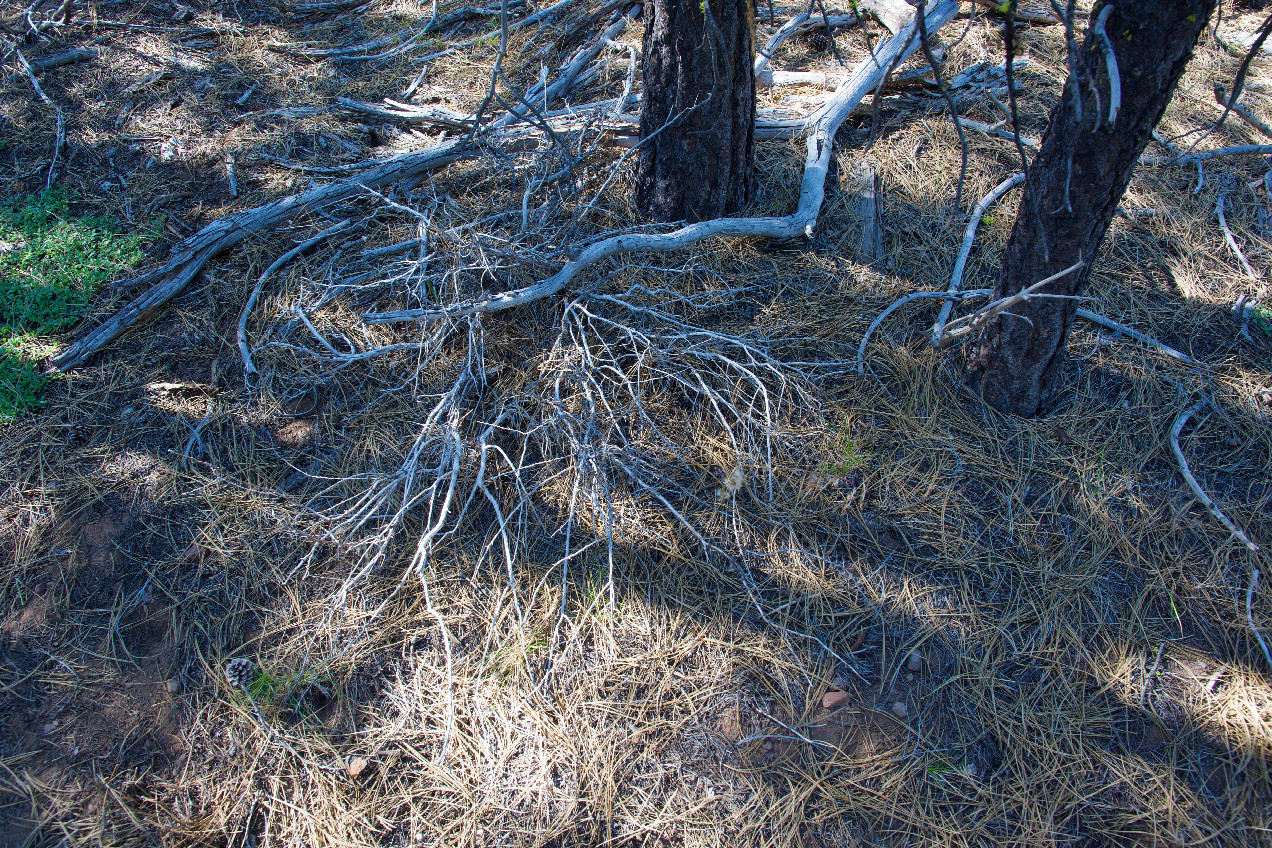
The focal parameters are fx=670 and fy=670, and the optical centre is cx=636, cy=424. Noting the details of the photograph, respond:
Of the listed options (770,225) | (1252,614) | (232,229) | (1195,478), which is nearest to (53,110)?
(232,229)

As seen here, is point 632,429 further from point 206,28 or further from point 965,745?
point 206,28

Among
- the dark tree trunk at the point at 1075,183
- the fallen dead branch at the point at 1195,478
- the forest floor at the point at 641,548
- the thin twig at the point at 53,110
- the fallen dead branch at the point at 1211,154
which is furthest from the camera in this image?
the thin twig at the point at 53,110

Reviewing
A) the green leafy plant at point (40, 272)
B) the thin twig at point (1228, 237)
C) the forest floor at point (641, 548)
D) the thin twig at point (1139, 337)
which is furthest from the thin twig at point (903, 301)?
the green leafy plant at point (40, 272)

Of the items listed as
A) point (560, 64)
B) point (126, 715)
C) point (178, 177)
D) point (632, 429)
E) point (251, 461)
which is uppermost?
point (560, 64)

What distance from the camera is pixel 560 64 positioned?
3.98 meters

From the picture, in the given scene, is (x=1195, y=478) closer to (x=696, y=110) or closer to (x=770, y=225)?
(x=770, y=225)

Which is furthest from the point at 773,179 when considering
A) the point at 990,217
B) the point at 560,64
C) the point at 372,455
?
the point at 372,455

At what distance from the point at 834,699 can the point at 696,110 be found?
2283 mm

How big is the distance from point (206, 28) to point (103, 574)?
4047 millimetres

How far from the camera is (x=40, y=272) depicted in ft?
9.96

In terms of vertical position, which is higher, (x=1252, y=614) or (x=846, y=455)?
(x=846, y=455)

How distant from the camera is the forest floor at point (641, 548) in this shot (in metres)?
1.87

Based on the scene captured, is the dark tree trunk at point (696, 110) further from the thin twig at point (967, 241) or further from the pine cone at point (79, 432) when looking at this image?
the pine cone at point (79, 432)

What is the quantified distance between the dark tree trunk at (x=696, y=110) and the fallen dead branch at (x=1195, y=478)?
1.91 m
